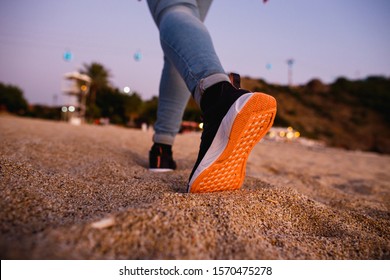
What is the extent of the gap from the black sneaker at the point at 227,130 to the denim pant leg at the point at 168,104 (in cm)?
45

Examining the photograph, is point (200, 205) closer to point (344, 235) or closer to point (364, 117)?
point (344, 235)

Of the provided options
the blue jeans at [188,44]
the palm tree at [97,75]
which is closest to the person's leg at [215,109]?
the blue jeans at [188,44]

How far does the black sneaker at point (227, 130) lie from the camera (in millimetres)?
708

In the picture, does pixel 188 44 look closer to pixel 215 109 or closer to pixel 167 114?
pixel 215 109

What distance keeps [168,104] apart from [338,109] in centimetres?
2604

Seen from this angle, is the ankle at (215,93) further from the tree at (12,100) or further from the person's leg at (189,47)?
the tree at (12,100)

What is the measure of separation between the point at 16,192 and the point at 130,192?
0.28 meters

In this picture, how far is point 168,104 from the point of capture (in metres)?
1.25

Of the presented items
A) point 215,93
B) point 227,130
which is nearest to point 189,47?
point 215,93

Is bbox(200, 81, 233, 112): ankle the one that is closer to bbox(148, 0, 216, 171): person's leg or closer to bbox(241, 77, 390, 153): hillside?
bbox(148, 0, 216, 171): person's leg

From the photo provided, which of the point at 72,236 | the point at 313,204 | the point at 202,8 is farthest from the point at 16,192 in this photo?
the point at 202,8

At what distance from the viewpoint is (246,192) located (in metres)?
0.81

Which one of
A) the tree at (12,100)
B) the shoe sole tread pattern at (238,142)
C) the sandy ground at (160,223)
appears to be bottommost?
the sandy ground at (160,223)

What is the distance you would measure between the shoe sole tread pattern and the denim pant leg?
0.52 m
